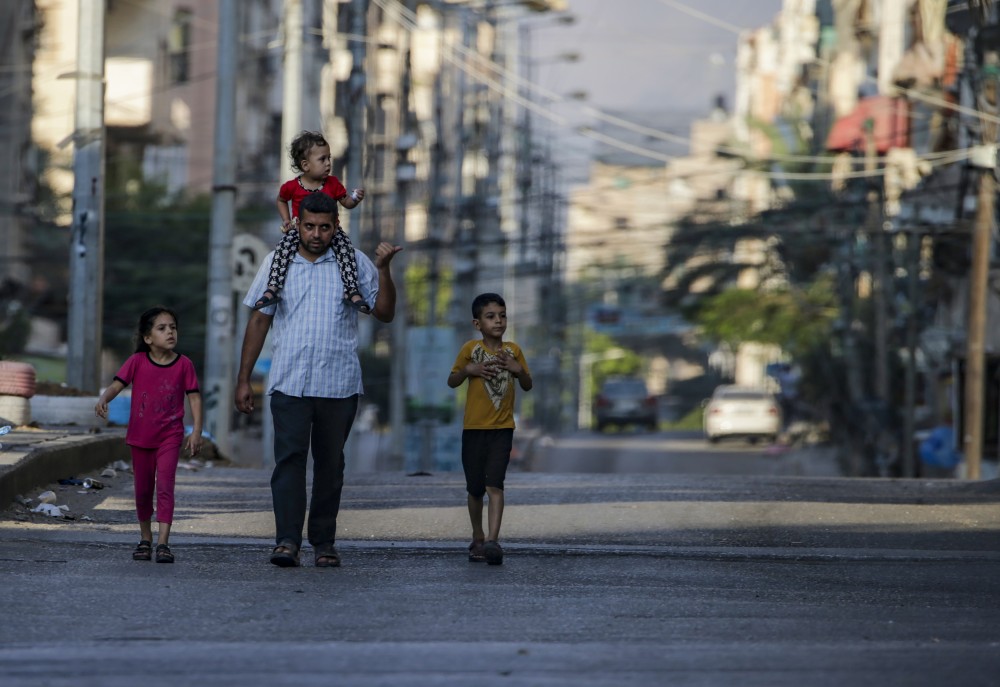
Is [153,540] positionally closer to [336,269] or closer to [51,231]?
[336,269]

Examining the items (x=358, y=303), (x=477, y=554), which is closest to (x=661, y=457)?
(x=477, y=554)

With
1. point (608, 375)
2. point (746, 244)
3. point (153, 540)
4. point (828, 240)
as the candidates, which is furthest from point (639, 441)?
point (608, 375)

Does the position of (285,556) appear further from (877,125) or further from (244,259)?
(877,125)

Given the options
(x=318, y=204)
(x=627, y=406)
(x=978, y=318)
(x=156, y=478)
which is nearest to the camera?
(x=318, y=204)

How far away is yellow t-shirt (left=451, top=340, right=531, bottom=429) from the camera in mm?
9773

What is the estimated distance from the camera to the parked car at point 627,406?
220ft

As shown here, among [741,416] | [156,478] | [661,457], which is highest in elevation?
[156,478]

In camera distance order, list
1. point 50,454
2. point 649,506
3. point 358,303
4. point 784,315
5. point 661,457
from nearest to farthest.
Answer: point 358,303, point 50,454, point 649,506, point 661,457, point 784,315

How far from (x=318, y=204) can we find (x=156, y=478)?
1.79 meters

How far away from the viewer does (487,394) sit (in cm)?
981

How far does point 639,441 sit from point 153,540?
45752mm

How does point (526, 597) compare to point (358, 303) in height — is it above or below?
below

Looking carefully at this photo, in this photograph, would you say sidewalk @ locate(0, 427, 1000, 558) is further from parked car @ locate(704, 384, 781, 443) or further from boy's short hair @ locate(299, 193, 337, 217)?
parked car @ locate(704, 384, 781, 443)

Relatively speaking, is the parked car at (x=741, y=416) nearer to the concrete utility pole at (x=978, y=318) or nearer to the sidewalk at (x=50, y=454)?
the concrete utility pole at (x=978, y=318)
